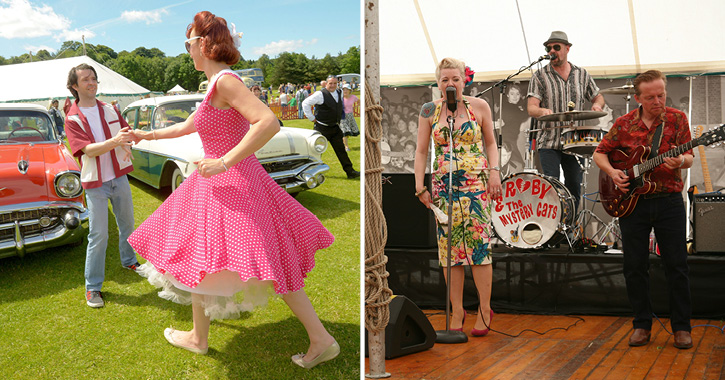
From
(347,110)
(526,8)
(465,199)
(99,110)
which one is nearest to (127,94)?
(99,110)

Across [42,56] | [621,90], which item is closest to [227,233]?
[42,56]

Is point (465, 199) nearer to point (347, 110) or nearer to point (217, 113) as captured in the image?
point (347, 110)

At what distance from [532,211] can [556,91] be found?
91 cm

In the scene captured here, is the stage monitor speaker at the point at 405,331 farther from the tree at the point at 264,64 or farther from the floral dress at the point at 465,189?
the tree at the point at 264,64

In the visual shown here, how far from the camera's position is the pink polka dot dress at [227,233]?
2.01 meters

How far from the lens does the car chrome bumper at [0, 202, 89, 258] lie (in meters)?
2.10

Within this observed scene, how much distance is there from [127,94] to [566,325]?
3.11 meters

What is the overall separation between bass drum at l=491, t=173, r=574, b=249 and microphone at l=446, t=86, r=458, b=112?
119 cm

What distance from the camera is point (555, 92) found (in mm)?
4332

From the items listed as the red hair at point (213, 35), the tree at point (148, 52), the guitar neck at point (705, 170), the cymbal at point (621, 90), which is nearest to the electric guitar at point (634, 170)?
the cymbal at point (621, 90)

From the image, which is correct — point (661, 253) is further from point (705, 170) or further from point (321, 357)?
point (321, 357)

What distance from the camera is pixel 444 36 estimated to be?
5258mm

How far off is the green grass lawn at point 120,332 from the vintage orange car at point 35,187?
0.10 m

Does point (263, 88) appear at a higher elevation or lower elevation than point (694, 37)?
lower
